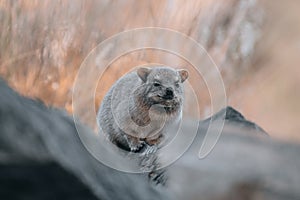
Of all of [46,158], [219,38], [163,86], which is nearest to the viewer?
[46,158]

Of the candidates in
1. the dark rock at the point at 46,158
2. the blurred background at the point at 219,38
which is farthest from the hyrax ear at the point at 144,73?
the dark rock at the point at 46,158

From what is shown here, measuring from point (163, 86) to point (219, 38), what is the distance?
1044 millimetres

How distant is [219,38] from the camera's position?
271 centimetres

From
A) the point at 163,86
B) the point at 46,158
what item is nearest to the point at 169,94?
the point at 163,86

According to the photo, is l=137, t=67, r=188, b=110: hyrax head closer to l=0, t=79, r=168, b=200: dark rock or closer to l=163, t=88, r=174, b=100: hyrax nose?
l=163, t=88, r=174, b=100: hyrax nose

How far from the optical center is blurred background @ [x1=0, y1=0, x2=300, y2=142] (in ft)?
8.30

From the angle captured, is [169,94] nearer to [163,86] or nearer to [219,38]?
[163,86]

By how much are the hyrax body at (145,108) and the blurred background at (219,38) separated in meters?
0.65

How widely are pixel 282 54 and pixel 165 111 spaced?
1.08m

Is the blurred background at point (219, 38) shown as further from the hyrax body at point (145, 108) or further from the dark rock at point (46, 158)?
the dark rock at point (46, 158)

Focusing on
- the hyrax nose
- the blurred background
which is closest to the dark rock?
the hyrax nose

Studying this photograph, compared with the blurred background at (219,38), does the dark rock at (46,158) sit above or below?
above

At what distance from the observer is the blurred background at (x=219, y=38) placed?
2529mm

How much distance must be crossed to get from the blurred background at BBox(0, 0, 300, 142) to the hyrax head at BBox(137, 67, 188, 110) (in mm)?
711
